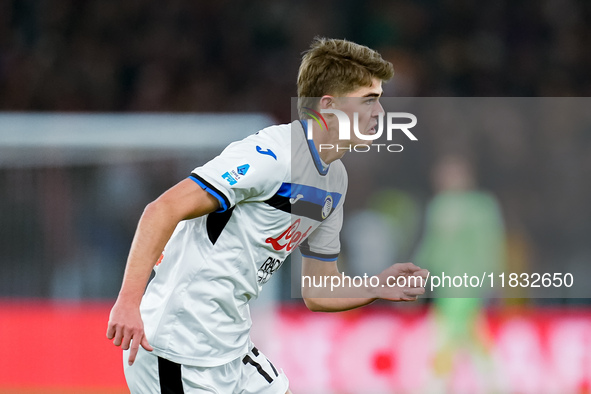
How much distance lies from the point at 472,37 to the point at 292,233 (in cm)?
822

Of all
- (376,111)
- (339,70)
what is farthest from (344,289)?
(339,70)

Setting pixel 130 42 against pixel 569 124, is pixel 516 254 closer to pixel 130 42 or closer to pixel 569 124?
pixel 569 124

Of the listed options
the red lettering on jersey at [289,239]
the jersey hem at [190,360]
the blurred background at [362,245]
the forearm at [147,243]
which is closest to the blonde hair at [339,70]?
the red lettering on jersey at [289,239]

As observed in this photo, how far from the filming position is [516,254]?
6785mm

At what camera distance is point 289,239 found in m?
3.11

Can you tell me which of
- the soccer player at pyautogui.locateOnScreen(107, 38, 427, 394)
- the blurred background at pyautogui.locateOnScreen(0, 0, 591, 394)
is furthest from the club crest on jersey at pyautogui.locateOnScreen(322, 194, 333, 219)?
the blurred background at pyautogui.locateOnScreen(0, 0, 591, 394)

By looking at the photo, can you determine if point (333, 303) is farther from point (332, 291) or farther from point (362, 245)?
point (362, 245)

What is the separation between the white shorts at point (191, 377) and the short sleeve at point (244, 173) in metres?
0.58

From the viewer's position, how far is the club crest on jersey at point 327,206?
10.7 ft

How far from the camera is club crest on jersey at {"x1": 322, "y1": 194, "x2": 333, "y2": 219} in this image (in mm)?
3251

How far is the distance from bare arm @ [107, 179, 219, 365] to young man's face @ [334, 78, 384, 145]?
71cm

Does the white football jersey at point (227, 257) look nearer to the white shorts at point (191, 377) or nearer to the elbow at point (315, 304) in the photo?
the white shorts at point (191, 377)

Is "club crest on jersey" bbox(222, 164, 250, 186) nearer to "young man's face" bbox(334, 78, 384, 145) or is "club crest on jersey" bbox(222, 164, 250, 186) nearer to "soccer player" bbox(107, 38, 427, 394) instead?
"soccer player" bbox(107, 38, 427, 394)

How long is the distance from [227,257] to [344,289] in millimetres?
590
